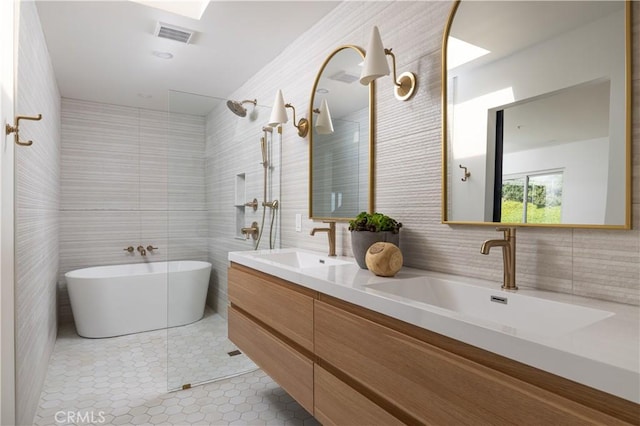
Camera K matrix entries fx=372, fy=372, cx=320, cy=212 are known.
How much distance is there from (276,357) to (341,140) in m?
1.23

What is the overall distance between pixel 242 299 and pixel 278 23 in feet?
5.69

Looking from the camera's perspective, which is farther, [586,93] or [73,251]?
[73,251]

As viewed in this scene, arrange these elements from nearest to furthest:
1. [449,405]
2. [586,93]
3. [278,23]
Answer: [449,405], [586,93], [278,23]

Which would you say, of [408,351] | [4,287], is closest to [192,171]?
[4,287]

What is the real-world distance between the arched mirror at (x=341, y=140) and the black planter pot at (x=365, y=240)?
0.33 metres

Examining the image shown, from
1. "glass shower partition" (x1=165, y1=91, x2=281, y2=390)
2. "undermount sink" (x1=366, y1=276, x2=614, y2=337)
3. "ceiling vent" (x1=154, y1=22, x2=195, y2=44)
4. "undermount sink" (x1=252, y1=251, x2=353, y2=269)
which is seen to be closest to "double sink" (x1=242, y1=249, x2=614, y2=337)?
"undermount sink" (x1=366, y1=276, x2=614, y2=337)

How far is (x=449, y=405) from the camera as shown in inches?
34.4

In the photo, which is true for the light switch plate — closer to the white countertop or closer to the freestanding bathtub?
the freestanding bathtub

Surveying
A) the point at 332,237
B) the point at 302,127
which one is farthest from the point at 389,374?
the point at 302,127

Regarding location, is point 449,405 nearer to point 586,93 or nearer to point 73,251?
point 586,93

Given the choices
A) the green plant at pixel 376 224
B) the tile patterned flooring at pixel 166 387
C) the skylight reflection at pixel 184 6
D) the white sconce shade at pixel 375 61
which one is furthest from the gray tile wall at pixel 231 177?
the green plant at pixel 376 224

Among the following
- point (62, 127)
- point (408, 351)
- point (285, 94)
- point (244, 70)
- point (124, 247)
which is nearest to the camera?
point (408, 351)

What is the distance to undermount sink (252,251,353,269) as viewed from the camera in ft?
6.74

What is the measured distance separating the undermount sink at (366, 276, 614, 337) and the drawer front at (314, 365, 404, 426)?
0.34 m
